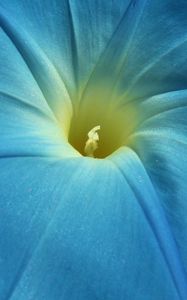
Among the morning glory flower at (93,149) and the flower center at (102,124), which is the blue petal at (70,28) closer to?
the morning glory flower at (93,149)

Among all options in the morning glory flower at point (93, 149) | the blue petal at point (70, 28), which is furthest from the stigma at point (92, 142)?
the blue petal at point (70, 28)

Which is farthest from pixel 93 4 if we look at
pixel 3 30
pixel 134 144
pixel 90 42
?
pixel 134 144

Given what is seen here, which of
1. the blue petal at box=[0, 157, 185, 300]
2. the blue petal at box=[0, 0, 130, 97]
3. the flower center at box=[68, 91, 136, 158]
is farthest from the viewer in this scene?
the flower center at box=[68, 91, 136, 158]

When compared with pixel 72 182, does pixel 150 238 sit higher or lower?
lower

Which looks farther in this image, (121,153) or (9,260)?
(121,153)

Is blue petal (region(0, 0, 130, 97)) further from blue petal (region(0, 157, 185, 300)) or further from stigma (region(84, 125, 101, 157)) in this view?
blue petal (region(0, 157, 185, 300))

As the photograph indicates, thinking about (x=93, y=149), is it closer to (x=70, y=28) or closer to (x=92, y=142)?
(x=92, y=142)

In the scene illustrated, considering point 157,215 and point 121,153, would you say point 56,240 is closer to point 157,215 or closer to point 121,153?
point 157,215

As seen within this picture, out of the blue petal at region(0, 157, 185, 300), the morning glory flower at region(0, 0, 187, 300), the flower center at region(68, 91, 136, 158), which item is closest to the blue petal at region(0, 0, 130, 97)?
the morning glory flower at region(0, 0, 187, 300)
